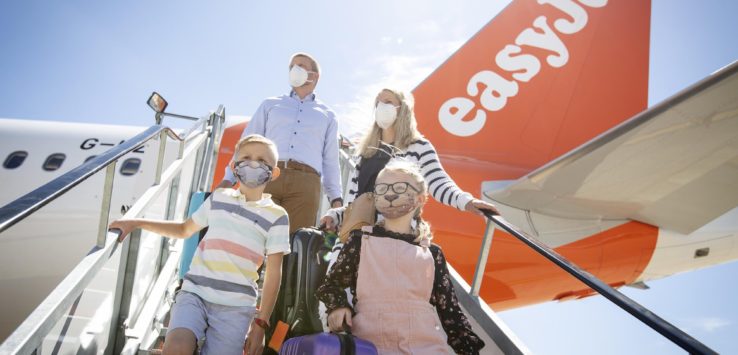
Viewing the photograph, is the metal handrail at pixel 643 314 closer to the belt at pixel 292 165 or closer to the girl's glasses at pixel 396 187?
the girl's glasses at pixel 396 187

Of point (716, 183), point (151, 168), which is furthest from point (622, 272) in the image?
point (151, 168)

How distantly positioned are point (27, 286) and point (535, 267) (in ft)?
20.6

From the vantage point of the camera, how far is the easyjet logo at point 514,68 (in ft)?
19.3

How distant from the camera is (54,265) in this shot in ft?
16.0

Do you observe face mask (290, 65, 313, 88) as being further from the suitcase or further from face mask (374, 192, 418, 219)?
the suitcase

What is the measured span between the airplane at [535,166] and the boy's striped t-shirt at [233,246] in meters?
2.58

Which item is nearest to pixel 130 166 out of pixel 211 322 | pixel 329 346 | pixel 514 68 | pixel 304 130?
pixel 304 130

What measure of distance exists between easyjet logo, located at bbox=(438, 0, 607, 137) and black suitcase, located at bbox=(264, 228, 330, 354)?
4136 mm

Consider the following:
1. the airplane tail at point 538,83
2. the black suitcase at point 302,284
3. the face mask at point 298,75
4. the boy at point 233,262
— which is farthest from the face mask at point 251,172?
the airplane tail at point 538,83

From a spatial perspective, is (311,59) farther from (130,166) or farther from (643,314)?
(130,166)

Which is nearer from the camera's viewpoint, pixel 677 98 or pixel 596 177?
pixel 677 98

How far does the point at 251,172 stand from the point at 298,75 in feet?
4.33

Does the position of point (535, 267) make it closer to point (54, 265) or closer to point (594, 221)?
point (594, 221)

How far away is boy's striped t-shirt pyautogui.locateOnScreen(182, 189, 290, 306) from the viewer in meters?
1.79
